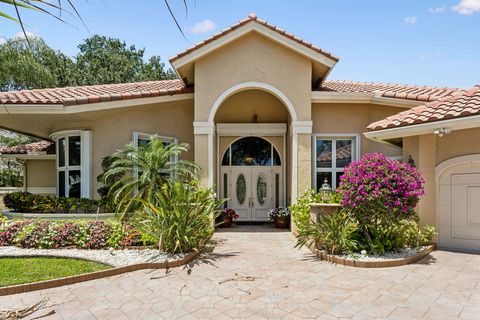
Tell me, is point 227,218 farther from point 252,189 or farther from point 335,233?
point 335,233

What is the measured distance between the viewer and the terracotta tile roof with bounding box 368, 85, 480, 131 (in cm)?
787

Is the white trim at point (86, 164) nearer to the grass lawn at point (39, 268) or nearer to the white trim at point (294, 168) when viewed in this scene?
the grass lawn at point (39, 268)

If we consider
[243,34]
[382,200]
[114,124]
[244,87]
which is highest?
[243,34]

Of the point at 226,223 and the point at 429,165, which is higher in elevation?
the point at 429,165

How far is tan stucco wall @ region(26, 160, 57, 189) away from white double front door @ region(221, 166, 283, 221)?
32.2 ft

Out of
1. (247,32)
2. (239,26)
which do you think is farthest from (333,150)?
(239,26)

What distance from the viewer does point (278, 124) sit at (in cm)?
1377

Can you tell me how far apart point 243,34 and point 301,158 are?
16.6ft

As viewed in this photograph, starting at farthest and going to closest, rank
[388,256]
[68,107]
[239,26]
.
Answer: [239,26]
[68,107]
[388,256]

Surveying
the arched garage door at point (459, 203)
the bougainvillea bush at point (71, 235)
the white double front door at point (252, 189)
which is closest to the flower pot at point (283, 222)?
the white double front door at point (252, 189)

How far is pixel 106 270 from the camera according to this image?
22.2 ft

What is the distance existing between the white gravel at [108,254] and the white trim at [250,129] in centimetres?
691

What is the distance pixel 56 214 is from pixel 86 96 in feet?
13.6

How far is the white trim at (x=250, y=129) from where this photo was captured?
13.7 metres
